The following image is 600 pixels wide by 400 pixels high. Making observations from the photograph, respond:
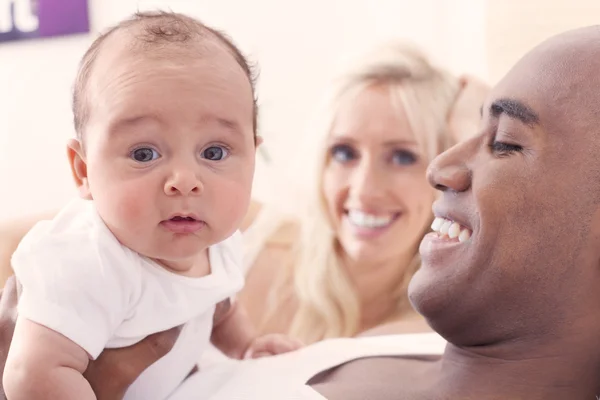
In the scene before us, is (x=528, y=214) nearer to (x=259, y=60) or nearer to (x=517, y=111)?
(x=517, y=111)

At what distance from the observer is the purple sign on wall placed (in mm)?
2619

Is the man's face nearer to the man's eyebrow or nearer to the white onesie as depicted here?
the man's eyebrow

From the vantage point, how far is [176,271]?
3.57 feet

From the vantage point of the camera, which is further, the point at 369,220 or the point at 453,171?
the point at 369,220

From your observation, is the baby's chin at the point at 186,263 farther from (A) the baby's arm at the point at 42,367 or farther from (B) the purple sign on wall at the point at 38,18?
(B) the purple sign on wall at the point at 38,18

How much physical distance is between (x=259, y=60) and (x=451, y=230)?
1.77 meters

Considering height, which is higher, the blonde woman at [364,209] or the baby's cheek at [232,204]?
the baby's cheek at [232,204]

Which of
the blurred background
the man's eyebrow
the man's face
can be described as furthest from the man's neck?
the blurred background

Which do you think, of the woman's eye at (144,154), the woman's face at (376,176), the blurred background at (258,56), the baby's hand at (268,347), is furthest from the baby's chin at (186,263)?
the blurred background at (258,56)

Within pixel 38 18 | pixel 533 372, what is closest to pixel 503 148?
pixel 533 372

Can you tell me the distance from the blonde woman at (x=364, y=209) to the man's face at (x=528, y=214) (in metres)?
0.98

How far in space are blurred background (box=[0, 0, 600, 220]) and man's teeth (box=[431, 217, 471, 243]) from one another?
1472mm

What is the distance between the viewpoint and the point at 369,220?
6.79 feet

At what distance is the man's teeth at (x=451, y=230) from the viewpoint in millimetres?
1064
